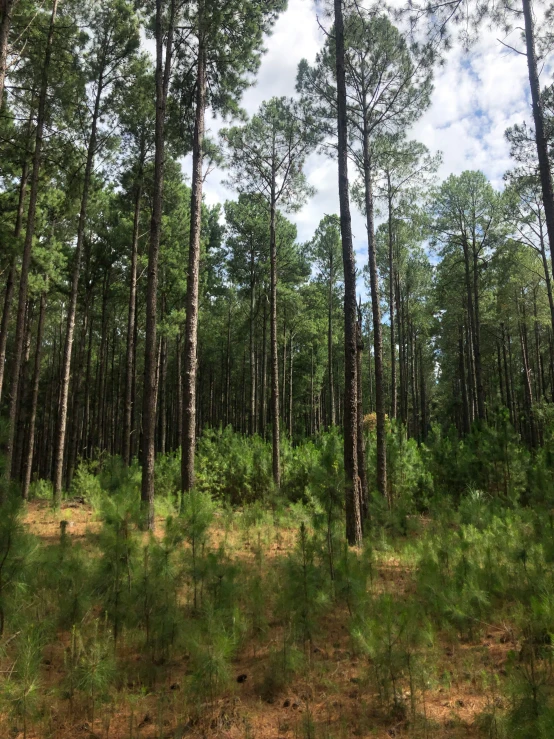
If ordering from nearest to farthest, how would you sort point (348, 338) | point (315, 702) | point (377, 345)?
1. point (315, 702)
2. point (348, 338)
3. point (377, 345)

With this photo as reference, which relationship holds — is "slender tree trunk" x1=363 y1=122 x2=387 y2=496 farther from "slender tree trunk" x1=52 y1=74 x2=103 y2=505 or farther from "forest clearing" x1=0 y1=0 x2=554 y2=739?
"slender tree trunk" x1=52 y1=74 x2=103 y2=505

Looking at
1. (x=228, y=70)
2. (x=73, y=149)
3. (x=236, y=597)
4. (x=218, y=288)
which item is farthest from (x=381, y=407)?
(x=218, y=288)

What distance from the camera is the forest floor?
9.43 feet

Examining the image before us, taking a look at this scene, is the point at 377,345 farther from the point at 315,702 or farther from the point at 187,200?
the point at 187,200

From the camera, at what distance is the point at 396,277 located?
20266 mm

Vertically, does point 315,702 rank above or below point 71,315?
below

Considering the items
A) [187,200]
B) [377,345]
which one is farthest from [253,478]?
[187,200]

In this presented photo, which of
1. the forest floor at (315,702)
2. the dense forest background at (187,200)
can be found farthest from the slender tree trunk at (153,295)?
the forest floor at (315,702)

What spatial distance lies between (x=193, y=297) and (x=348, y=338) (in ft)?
11.2

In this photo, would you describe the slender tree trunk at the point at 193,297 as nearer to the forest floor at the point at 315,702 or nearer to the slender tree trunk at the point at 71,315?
the slender tree trunk at the point at 71,315

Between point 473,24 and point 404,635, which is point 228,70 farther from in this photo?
point 404,635

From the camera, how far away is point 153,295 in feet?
26.6

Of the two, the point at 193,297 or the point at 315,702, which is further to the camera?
the point at 193,297

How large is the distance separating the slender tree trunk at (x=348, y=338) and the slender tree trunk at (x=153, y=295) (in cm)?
334
